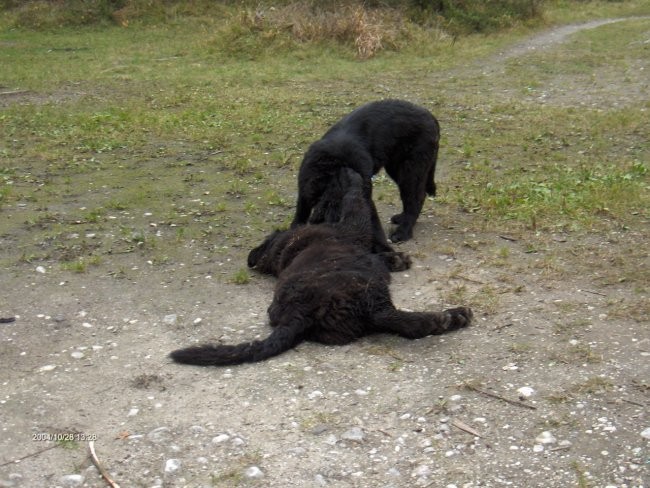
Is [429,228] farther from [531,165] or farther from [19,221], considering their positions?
[19,221]

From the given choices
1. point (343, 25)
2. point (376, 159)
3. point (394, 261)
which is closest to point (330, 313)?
point (394, 261)

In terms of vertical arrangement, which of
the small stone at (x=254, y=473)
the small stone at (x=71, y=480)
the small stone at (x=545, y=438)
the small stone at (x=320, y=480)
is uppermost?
the small stone at (x=545, y=438)

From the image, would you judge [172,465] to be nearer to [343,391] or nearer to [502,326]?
[343,391]

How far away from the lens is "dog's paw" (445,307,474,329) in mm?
5168

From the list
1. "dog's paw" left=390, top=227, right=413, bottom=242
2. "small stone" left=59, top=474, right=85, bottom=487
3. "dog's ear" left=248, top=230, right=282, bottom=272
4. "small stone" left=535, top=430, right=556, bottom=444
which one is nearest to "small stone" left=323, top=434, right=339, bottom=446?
"small stone" left=535, top=430, right=556, bottom=444

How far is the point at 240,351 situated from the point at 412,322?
1.05 metres

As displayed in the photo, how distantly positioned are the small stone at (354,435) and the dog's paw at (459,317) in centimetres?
122

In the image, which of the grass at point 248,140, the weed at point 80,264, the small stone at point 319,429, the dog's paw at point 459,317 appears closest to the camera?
the small stone at point 319,429

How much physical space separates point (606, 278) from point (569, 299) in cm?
48

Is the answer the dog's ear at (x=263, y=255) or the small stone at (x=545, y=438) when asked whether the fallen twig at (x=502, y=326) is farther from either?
the dog's ear at (x=263, y=255)

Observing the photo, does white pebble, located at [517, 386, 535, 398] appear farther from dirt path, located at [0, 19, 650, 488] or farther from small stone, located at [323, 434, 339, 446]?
small stone, located at [323, 434, 339, 446]

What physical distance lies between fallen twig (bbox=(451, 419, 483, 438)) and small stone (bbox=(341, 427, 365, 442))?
0.47m

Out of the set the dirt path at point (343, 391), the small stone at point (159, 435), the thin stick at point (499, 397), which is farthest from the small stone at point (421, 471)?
the small stone at point (159, 435)

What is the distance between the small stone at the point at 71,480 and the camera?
388 centimetres
